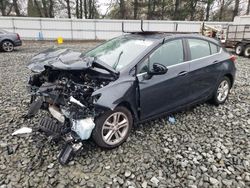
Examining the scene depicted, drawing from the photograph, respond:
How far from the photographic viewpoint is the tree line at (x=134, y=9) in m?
28.7

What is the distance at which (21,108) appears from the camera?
4.67 meters

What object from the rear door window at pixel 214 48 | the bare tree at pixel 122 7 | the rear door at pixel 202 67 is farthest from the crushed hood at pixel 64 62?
the bare tree at pixel 122 7

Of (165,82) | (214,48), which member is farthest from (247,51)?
(165,82)

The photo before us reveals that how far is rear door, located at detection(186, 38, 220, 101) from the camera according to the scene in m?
4.19

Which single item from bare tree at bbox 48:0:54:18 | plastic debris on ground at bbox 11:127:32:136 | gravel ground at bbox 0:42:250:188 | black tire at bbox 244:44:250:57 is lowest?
gravel ground at bbox 0:42:250:188

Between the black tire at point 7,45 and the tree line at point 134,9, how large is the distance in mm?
A: 17782

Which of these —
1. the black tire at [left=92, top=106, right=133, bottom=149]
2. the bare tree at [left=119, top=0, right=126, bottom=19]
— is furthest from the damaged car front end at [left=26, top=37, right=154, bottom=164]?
the bare tree at [left=119, top=0, right=126, bottom=19]

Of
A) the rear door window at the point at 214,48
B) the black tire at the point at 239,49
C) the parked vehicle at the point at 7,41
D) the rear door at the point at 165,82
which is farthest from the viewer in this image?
the black tire at the point at 239,49

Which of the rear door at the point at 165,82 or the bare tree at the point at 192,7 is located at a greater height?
the bare tree at the point at 192,7

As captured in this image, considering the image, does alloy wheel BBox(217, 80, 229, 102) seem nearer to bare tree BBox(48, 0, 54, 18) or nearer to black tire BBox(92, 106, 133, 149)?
black tire BBox(92, 106, 133, 149)

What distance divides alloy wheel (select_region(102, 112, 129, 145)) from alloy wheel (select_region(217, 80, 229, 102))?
252cm

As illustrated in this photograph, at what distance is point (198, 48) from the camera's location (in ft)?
14.4

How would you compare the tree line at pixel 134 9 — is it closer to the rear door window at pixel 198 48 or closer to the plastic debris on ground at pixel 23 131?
the rear door window at pixel 198 48

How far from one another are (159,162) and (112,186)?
2.50 ft
